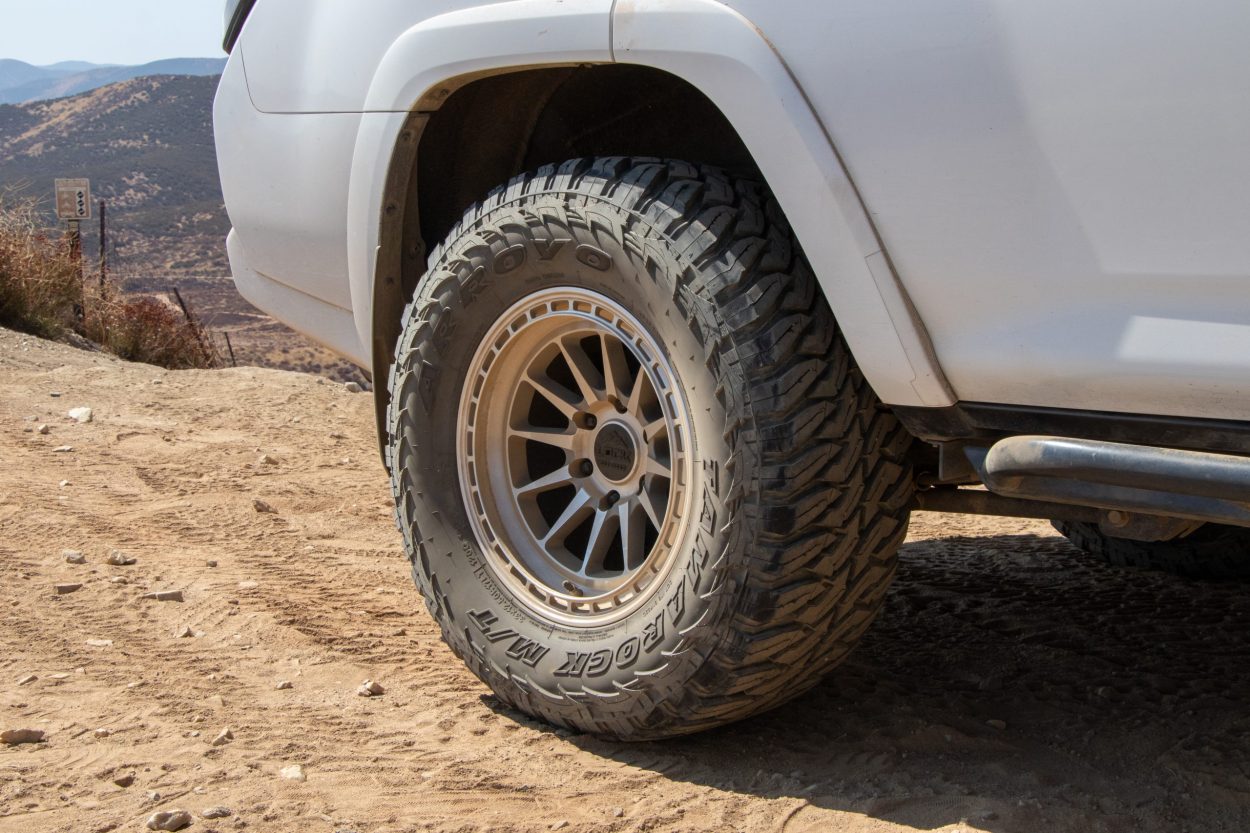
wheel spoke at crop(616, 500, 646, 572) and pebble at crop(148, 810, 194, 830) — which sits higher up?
wheel spoke at crop(616, 500, 646, 572)

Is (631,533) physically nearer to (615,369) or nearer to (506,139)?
(615,369)

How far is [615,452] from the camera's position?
8.86ft

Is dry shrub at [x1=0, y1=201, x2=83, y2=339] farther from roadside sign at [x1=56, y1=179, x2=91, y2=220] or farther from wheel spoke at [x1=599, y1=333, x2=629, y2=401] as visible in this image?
wheel spoke at [x1=599, y1=333, x2=629, y2=401]

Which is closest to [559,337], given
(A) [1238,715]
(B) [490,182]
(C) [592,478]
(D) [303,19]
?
(C) [592,478]

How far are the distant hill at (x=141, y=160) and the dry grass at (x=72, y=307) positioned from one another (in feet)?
105

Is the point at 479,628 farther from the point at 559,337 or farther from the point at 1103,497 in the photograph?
the point at 1103,497

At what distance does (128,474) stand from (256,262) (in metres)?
1.86

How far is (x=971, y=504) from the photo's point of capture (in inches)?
99.1

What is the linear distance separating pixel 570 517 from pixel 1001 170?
1.18 meters

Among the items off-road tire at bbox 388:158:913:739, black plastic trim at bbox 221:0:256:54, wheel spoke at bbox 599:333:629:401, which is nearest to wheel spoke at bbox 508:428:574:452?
wheel spoke at bbox 599:333:629:401

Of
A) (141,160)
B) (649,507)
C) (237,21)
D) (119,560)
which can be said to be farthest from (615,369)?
(141,160)

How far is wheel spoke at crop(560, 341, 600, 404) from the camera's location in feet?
8.89

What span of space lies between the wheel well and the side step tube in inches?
39.6

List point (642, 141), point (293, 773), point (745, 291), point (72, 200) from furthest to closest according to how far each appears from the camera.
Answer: point (72, 200), point (642, 141), point (293, 773), point (745, 291)
